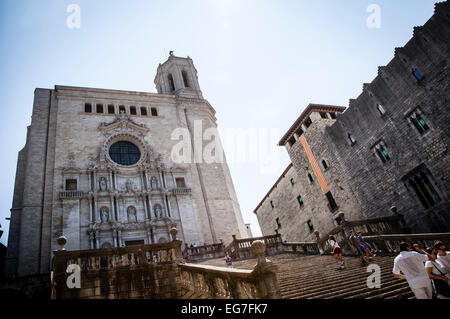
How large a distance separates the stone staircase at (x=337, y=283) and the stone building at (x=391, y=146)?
297 inches

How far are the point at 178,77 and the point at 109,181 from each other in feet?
51.5

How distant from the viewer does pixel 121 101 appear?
27062 mm

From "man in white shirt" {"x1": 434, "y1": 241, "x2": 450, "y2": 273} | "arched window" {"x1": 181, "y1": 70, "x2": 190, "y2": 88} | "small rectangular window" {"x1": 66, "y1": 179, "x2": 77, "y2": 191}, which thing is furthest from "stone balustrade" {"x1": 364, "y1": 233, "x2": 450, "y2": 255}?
"arched window" {"x1": 181, "y1": 70, "x2": 190, "y2": 88}

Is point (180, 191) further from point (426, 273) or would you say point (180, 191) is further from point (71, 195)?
point (426, 273)

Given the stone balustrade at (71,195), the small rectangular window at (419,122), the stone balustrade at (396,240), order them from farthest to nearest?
the stone balustrade at (71,195), the small rectangular window at (419,122), the stone balustrade at (396,240)

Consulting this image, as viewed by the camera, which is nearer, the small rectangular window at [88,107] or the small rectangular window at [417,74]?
the small rectangular window at [417,74]

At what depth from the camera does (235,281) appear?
19.3ft

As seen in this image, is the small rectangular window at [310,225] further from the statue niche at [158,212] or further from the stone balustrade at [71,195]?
the stone balustrade at [71,195]

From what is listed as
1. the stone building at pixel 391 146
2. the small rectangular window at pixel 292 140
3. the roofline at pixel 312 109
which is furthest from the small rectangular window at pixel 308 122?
the small rectangular window at pixel 292 140

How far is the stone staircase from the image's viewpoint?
6461mm

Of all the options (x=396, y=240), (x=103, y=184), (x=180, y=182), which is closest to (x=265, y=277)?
(x=396, y=240)

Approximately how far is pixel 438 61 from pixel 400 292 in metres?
13.4

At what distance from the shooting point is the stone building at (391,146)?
48.4ft
